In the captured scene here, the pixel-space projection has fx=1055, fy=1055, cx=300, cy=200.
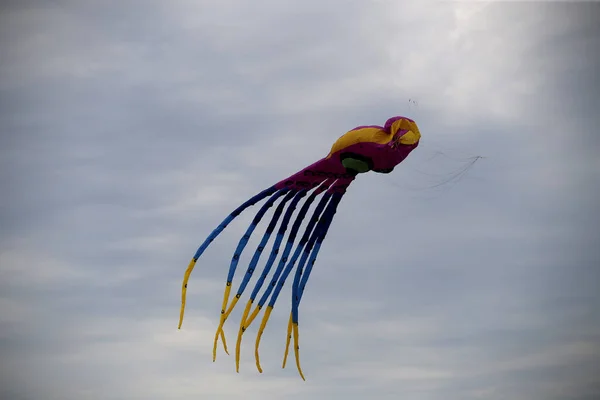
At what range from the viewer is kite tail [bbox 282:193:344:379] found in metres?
38.7

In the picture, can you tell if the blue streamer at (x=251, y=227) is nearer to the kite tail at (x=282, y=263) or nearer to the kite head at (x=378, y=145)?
the kite tail at (x=282, y=263)

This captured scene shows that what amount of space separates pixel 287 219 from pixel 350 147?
361 centimetres

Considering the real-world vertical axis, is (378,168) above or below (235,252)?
above

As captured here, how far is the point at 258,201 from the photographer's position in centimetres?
3938

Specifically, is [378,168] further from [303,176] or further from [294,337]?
[294,337]

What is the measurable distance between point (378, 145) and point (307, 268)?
5303mm

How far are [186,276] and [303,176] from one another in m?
5.64

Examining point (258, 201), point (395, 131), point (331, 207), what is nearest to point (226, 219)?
point (258, 201)

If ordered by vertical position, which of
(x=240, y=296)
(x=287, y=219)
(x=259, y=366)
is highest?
(x=287, y=219)

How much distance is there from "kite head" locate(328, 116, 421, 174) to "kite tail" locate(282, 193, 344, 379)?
6.08 feet

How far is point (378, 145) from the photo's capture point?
123 ft

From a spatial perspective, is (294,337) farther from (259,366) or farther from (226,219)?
(226,219)

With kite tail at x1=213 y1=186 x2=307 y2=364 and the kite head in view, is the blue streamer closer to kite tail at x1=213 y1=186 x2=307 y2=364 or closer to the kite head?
kite tail at x1=213 y1=186 x2=307 y2=364

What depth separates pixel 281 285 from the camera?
38656 mm
